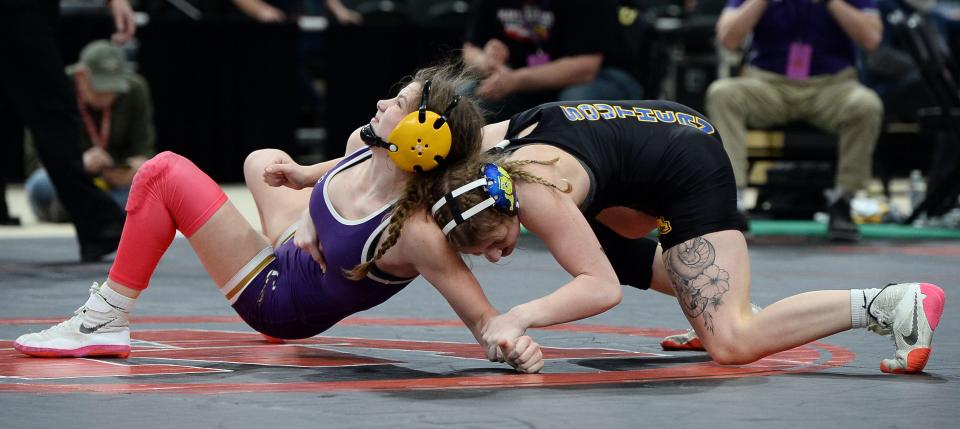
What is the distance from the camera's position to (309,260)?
4062mm

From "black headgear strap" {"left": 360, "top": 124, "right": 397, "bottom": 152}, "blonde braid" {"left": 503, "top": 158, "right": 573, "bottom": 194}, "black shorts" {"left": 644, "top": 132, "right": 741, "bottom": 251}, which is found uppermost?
"black headgear strap" {"left": 360, "top": 124, "right": 397, "bottom": 152}

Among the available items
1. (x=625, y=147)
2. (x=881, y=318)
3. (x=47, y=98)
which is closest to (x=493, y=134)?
(x=625, y=147)

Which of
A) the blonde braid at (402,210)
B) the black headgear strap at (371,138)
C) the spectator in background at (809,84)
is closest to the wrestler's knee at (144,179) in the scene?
the black headgear strap at (371,138)

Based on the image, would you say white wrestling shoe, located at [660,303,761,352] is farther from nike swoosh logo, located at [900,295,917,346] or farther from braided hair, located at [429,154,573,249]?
braided hair, located at [429,154,573,249]

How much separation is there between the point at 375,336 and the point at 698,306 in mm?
1041

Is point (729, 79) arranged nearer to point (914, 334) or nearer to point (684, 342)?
point (684, 342)

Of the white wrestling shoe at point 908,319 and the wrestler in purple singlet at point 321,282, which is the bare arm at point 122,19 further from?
the white wrestling shoe at point 908,319

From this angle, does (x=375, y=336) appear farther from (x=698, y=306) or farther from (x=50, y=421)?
(x=50, y=421)

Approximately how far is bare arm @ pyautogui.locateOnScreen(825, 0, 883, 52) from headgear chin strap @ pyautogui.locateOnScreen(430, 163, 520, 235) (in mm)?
4814

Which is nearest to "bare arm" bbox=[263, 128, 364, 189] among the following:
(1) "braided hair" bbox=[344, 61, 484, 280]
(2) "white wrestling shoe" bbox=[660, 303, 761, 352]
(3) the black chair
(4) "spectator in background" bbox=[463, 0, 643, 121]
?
(1) "braided hair" bbox=[344, 61, 484, 280]

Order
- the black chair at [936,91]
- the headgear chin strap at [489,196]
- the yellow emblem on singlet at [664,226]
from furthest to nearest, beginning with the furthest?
the black chair at [936,91] < the yellow emblem on singlet at [664,226] < the headgear chin strap at [489,196]

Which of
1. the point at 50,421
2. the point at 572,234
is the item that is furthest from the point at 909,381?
the point at 50,421

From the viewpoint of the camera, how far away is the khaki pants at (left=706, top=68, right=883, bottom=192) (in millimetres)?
8117

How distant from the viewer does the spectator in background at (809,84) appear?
26.5ft
